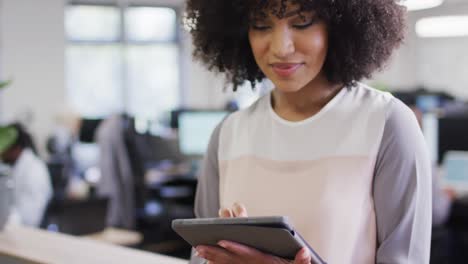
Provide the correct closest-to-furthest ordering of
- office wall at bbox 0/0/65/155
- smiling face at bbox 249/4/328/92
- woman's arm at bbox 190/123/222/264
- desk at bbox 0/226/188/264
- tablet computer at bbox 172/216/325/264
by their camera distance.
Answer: tablet computer at bbox 172/216/325/264, smiling face at bbox 249/4/328/92, woman's arm at bbox 190/123/222/264, desk at bbox 0/226/188/264, office wall at bbox 0/0/65/155

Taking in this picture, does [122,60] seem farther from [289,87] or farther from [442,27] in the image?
[289,87]

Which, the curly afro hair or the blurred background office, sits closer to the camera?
the curly afro hair

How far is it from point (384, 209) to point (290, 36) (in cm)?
35

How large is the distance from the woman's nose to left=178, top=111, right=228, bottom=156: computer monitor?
488 cm

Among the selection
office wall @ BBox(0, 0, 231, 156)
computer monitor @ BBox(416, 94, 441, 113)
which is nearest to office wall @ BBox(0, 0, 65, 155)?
office wall @ BBox(0, 0, 231, 156)

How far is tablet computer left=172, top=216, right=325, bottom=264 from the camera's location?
1.10 metres

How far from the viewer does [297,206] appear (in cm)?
136

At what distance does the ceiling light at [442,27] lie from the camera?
1075cm

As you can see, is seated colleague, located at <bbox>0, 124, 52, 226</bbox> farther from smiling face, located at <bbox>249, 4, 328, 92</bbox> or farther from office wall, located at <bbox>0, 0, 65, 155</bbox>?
office wall, located at <bbox>0, 0, 65, 155</bbox>

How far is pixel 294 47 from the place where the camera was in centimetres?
133

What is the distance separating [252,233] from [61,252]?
2.86 feet

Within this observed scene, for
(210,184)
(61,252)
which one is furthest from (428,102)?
(210,184)

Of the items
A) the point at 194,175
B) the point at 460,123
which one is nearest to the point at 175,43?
the point at 194,175

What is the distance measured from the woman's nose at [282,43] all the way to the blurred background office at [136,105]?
246 millimetres
